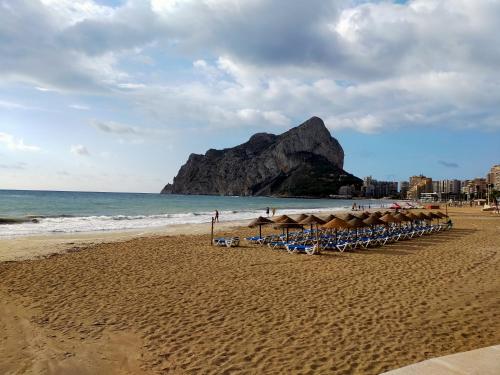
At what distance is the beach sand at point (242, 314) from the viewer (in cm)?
531

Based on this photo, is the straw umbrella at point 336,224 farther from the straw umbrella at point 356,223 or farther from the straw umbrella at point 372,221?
the straw umbrella at point 372,221

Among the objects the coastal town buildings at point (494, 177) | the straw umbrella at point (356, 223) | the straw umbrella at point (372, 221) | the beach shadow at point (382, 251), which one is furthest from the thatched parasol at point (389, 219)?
the coastal town buildings at point (494, 177)

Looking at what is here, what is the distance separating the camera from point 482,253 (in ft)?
47.7

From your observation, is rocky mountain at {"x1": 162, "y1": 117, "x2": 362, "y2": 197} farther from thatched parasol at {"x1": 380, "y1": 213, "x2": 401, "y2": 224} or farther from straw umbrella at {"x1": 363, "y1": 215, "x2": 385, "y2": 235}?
straw umbrella at {"x1": 363, "y1": 215, "x2": 385, "y2": 235}

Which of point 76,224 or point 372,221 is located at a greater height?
point 372,221

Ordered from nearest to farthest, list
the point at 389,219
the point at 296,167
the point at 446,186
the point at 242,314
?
the point at 242,314
the point at 389,219
the point at 296,167
the point at 446,186

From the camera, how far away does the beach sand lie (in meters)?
5.31

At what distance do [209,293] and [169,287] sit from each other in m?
1.26

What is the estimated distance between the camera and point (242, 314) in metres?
7.25

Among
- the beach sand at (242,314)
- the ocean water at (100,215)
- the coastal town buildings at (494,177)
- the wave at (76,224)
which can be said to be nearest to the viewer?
the beach sand at (242,314)

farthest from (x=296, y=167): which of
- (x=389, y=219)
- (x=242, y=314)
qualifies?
(x=242, y=314)

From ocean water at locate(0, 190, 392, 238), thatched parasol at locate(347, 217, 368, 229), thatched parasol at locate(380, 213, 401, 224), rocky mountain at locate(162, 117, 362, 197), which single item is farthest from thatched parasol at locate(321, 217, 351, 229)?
rocky mountain at locate(162, 117, 362, 197)

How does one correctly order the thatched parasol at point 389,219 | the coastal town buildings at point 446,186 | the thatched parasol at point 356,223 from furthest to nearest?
the coastal town buildings at point 446,186 < the thatched parasol at point 389,219 < the thatched parasol at point 356,223

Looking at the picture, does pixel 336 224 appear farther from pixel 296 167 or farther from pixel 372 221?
pixel 296 167
